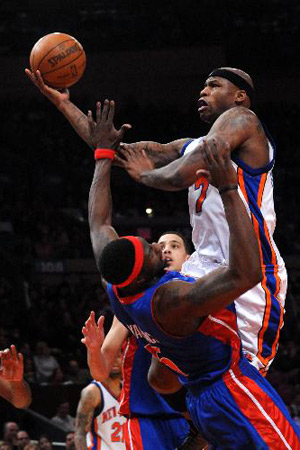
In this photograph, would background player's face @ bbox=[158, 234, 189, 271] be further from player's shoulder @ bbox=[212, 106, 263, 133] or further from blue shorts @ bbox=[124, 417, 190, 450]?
player's shoulder @ bbox=[212, 106, 263, 133]

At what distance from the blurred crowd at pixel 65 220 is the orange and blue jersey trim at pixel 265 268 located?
6.97 m

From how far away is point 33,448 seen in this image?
27.6 feet

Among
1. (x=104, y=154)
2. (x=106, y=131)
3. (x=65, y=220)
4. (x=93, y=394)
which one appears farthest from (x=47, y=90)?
(x=65, y=220)

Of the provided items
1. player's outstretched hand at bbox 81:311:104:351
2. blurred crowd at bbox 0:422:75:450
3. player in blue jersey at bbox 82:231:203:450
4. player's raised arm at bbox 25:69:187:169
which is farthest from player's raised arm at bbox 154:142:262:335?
blurred crowd at bbox 0:422:75:450

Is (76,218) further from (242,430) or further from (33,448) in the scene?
(242,430)

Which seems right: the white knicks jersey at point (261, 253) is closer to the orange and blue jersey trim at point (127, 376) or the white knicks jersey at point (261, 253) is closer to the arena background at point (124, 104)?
the orange and blue jersey trim at point (127, 376)

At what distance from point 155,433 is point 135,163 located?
1.70 metres

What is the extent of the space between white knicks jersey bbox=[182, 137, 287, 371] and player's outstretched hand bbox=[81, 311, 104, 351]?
0.65 metres

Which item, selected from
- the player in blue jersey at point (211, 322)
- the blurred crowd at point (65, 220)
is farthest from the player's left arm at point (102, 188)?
the blurred crowd at point (65, 220)

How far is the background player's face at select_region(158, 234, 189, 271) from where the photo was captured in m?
5.43

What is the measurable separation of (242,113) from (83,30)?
15765 millimetres

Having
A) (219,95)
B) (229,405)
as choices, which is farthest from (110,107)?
(229,405)

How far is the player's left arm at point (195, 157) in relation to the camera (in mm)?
4184

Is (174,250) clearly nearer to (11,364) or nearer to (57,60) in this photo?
(11,364)
